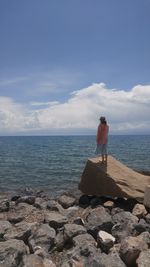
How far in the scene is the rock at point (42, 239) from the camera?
10.5 m

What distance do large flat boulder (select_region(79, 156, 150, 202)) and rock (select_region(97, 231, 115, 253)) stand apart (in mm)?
5219

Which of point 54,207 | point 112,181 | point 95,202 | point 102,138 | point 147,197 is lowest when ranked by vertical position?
point 54,207

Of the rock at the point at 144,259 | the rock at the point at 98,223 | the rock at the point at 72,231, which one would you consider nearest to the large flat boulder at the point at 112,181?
the rock at the point at 98,223

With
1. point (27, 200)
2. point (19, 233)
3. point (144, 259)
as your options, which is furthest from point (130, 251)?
point (27, 200)

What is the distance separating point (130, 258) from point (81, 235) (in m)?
1.91

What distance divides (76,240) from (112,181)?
19.7 feet

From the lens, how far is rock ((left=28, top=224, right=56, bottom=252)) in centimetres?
1048

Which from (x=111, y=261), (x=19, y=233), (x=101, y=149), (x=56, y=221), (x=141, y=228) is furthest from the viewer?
(x=101, y=149)

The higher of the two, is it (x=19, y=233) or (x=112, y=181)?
(x=112, y=181)

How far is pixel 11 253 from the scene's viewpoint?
9078 millimetres

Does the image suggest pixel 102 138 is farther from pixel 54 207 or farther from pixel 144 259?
pixel 144 259

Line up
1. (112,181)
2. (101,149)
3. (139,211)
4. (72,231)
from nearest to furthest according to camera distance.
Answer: (72,231)
(139,211)
(112,181)
(101,149)

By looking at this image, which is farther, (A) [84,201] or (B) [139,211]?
(A) [84,201]

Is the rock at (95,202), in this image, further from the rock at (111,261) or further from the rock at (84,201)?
the rock at (111,261)
